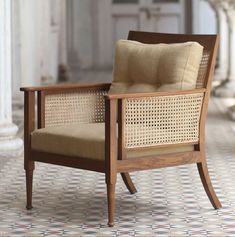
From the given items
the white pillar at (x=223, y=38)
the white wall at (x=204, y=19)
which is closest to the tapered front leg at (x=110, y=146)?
the white pillar at (x=223, y=38)

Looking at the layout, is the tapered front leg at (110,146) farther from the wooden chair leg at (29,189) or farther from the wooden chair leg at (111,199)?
the wooden chair leg at (29,189)

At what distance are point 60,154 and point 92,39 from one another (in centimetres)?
1172

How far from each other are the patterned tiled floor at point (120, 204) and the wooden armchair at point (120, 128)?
0.52ft

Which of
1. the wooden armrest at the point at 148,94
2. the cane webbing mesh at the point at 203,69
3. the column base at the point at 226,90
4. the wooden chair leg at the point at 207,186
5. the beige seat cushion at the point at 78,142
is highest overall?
the cane webbing mesh at the point at 203,69

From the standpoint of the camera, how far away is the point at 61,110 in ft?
19.1

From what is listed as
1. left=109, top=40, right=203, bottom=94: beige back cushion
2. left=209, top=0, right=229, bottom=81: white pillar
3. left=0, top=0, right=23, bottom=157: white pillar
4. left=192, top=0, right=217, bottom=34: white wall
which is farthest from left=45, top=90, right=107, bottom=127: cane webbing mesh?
left=192, top=0, right=217, bottom=34: white wall

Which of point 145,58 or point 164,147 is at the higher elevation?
point 145,58

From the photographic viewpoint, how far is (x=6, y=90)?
A: 751cm

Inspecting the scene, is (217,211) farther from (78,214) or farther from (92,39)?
(92,39)

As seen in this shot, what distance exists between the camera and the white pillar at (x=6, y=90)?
24.4ft

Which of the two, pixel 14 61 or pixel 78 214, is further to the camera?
pixel 14 61

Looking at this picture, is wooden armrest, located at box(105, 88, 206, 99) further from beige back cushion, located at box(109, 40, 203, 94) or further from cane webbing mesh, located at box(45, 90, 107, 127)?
cane webbing mesh, located at box(45, 90, 107, 127)

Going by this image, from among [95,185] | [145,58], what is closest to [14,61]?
[95,185]

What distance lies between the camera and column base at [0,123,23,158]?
297 inches
